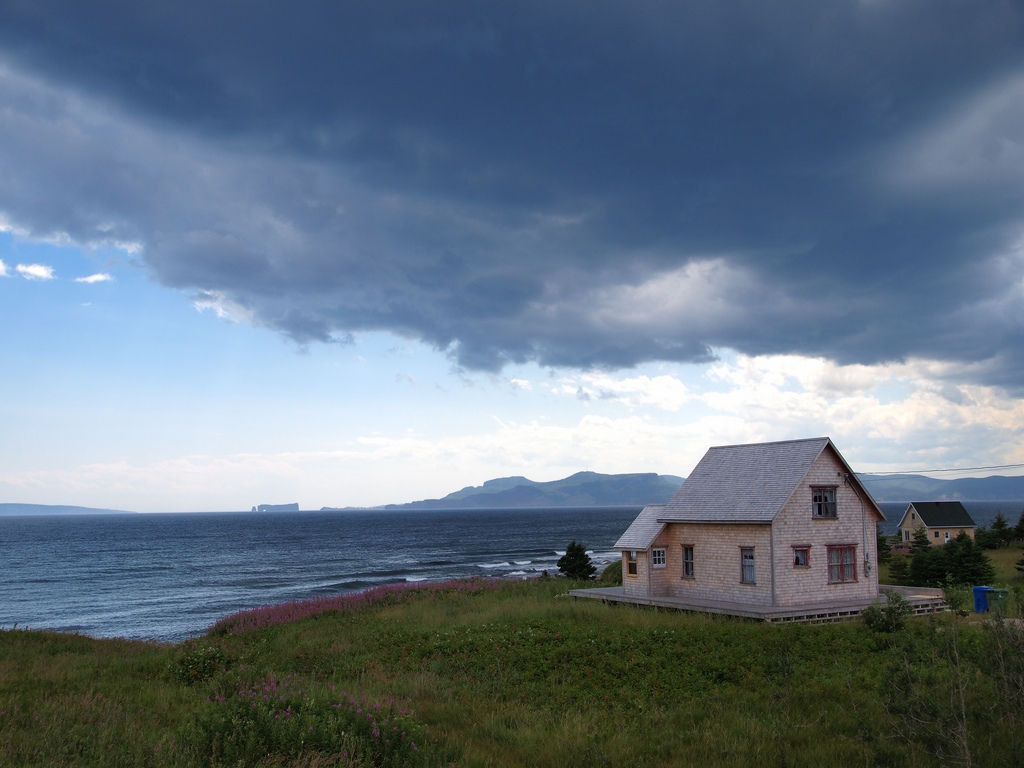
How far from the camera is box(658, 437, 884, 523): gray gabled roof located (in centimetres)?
2845

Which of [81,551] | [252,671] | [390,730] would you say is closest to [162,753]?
[390,730]

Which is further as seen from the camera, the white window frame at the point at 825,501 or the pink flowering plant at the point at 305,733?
the white window frame at the point at 825,501

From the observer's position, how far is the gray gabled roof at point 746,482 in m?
28.5

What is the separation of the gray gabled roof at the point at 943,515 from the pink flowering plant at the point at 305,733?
7468 centimetres

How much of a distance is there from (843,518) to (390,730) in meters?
25.1

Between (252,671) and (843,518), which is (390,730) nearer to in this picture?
(252,671)

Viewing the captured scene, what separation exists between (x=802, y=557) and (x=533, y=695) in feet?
52.7

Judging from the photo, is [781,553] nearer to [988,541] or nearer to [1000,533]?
[988,541]

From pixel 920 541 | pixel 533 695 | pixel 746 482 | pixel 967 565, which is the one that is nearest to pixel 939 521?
pixel 920 541

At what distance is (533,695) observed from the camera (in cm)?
1689

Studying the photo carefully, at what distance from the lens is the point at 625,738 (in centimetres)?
1247

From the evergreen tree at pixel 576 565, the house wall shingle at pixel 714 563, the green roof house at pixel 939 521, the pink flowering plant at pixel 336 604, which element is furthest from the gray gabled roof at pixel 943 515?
the pink flowering plant at pixel 336 604

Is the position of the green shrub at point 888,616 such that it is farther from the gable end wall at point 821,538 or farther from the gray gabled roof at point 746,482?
the gray gabled roof at point 746,482

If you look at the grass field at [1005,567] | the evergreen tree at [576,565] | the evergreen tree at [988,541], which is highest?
the evergreen tree at [988,541]
